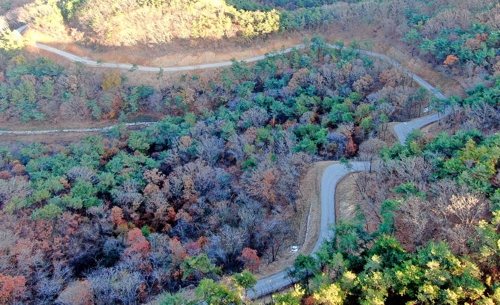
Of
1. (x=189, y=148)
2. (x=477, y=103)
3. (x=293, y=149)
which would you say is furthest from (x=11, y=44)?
(x=477, y=103)

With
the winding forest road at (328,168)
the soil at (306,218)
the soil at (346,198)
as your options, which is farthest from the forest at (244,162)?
the winding forest road at (328,168)

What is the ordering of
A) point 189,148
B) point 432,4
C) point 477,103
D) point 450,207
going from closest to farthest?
1. point 450,207
2. point 477,103
3. point 189,148
4. point 432,4

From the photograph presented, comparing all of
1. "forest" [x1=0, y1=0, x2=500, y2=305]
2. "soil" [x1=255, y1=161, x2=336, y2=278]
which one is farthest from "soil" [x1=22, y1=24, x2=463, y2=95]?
"soil" [x1=255, y1=161, x2=336, y2=278]

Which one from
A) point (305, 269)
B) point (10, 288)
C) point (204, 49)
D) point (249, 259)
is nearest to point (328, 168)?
point (249, 259)

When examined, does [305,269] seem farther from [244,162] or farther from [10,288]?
[10,288]

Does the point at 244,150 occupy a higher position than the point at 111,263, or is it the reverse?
the point at 244,150

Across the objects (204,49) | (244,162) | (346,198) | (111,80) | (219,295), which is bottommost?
(346,198)

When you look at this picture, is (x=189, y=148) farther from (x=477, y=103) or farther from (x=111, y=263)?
(x=477, y=103)

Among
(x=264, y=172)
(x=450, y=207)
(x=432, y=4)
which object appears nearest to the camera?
(x=450, y=207)
